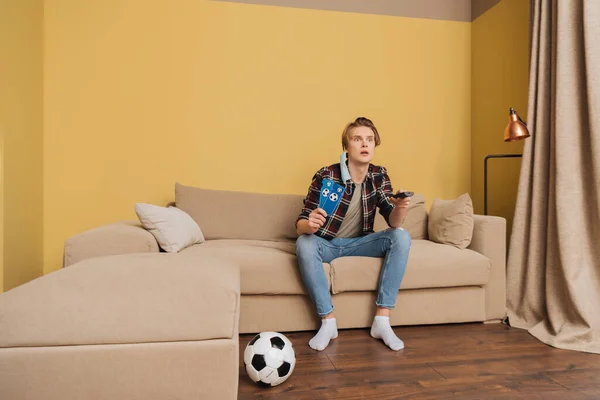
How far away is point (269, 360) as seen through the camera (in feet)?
4.93

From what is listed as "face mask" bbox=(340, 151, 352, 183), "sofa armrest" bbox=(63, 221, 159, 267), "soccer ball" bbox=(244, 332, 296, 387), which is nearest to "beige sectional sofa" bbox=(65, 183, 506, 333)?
"sofa armrest" bbox=(63, 221, 159, 267)

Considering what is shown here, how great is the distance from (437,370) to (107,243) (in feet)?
5.00

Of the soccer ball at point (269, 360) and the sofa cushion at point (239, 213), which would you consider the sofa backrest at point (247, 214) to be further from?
the soccer ball at point (269, 360)

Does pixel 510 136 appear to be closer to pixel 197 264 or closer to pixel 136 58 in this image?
pixel 197 264

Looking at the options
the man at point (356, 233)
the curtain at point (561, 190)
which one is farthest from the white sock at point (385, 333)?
the curtain at point (561, 190)

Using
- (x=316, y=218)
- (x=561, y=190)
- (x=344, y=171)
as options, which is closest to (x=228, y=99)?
(x=344, y=171)

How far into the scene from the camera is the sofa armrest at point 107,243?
203cm

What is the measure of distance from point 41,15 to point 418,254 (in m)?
2.93

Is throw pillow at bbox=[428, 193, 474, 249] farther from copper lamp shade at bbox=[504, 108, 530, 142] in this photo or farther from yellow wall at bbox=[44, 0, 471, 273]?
yellow wall at bbox=[44, 0, 471, 273]

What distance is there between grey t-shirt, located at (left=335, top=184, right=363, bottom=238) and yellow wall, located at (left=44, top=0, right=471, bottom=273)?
40.6 inches

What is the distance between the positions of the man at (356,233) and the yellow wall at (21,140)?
1.80 metres

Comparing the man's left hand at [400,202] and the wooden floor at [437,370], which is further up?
the man's left hand at [400,202]

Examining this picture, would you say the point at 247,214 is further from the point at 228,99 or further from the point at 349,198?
the point at 228,99

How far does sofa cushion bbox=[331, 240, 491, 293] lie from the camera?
88.3 inches
